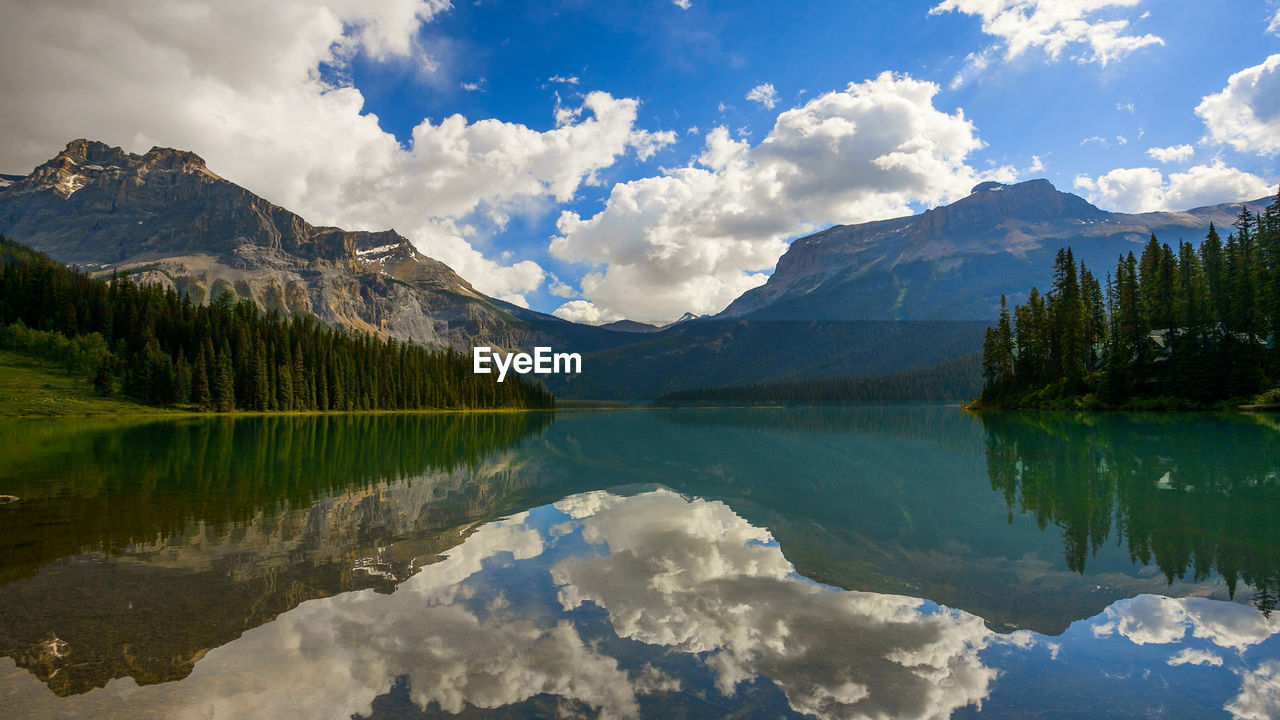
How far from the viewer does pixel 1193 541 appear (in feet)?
40.2

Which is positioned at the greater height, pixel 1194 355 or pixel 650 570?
pixel 1194 355

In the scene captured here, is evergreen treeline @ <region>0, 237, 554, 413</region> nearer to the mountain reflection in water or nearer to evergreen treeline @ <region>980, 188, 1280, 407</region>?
the mountain reflection in water

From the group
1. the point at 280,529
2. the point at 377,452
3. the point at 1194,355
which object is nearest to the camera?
the point at 280,529

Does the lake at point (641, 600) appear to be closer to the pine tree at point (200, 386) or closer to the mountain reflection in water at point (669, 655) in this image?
the mountain reflection in water at point (669, 655)

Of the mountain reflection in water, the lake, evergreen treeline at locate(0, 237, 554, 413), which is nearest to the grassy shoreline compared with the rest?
evergreen treeline at locate(0, 237, 554, 413)

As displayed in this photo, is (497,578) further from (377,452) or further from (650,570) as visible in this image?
(377,452)

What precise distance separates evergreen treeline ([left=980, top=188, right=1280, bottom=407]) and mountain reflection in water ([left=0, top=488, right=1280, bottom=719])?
3050 inches

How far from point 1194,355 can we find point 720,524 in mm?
76844

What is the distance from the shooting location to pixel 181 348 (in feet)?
298

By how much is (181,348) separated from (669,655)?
11024cm

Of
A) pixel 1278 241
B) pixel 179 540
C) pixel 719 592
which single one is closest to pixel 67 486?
pixel 179 540

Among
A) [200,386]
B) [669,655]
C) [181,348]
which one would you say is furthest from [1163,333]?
[181,348]

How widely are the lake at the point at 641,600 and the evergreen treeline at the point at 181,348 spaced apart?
3258 inches

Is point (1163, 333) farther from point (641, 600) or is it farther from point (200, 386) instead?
point (200, 386)
